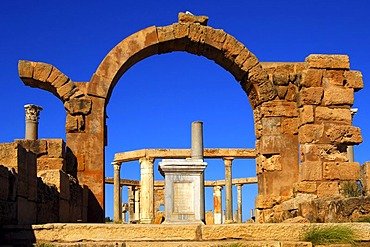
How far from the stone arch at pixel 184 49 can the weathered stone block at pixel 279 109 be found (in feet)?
0.57

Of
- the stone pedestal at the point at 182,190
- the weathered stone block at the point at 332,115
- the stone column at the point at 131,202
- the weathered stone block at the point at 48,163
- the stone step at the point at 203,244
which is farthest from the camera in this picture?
the stone column at the point at 131,202

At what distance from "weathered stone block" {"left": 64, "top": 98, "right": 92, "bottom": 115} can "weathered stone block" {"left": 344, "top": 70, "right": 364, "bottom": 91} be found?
6205 mm

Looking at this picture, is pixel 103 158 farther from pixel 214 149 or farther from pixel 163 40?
pixel 214 149

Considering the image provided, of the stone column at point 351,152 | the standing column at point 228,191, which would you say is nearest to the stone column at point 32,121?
the stone column at point 351,152

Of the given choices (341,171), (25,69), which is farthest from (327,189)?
(25,69)

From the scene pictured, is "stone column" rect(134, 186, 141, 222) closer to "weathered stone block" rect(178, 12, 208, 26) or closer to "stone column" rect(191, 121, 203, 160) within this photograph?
"stone column" rect(191, 121, 203, 160)

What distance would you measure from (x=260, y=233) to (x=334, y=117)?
6.65 metres

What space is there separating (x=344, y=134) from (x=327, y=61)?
1812 millimetres

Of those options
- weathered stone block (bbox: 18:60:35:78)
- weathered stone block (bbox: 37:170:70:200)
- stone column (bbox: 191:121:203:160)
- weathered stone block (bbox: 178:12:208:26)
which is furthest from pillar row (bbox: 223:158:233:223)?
weathered stone block (bbox: 37:170:70:200)

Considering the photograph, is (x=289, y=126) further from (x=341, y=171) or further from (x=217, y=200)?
(x=217, y=200)

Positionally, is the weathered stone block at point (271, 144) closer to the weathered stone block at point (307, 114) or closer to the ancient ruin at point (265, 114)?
the ancient ruin at point (265, 114)

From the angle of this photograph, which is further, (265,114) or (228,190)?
(228,190)

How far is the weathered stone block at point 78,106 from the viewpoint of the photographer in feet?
42.1

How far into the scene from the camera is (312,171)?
12.8 meters
